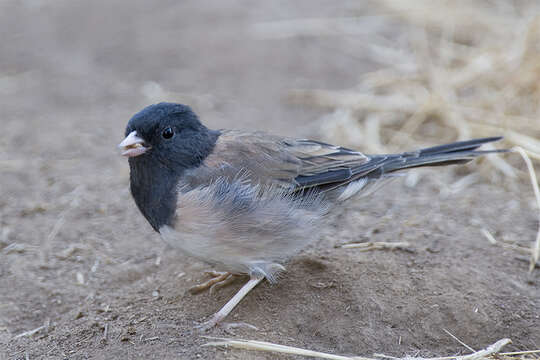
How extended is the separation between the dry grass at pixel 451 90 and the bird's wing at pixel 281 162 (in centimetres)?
175

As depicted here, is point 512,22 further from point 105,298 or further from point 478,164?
point 105,298

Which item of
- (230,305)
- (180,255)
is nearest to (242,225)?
(230,305)

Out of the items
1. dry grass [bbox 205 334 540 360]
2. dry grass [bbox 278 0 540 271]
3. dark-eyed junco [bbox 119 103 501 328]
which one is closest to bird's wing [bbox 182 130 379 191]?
dark-eyed junco [bbox 119 103 501 328]

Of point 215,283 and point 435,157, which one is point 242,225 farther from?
point 435,157

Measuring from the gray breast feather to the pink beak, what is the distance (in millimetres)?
266

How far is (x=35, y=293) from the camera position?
348cm

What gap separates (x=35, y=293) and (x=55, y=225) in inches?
30.6

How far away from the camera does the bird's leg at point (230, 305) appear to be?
114 inches

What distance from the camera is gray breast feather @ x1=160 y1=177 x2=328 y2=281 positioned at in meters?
2.87

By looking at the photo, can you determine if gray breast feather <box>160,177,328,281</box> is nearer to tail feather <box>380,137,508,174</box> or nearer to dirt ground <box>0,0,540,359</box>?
dirt ground <box>0,0,540,359</box>

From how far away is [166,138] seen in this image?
3.06 metres

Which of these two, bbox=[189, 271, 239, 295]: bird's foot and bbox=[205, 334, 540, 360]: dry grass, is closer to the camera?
bbox=[205, 334, 540, 360]: dry grass

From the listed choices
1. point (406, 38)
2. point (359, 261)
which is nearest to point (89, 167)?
point (359, 261)

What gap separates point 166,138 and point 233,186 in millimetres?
412
